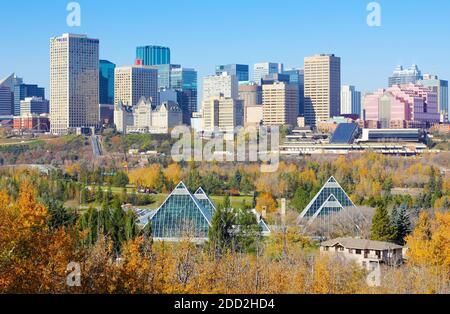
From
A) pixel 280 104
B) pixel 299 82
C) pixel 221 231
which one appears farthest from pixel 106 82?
pixel 221 231

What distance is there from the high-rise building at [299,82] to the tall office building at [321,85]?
521 millimetres

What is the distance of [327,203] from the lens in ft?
84.8

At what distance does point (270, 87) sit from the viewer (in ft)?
236

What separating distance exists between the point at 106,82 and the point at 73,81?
568 inches

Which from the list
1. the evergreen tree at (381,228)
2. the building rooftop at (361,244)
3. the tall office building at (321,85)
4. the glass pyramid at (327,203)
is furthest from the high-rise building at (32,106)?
the building rooftop at (361,244)

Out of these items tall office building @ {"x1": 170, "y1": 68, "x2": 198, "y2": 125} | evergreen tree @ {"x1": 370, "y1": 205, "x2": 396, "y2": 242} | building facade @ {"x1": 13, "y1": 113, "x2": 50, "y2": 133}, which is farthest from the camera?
tall office building @ {"x1": 170, "y1": 68, "x2": 198, "y2": 125}

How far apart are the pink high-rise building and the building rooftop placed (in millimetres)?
42661

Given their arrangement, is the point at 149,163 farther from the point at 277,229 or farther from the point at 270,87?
the point at 270,87

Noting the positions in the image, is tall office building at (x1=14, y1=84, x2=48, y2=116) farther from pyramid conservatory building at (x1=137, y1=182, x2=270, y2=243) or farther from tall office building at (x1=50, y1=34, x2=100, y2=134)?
pyramid conservatory building at (x1=137, y1=182, x2=270, y2=243)

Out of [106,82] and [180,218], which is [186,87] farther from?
[180,218]

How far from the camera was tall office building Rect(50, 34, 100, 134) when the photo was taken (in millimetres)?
69938

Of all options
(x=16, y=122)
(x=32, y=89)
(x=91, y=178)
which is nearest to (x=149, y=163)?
(x=91, y=178)

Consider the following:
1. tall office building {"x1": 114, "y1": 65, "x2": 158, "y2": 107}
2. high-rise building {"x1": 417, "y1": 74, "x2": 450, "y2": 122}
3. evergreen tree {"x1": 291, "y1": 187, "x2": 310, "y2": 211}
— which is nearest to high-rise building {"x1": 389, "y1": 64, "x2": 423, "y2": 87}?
high-rise building {"x1": 417, "y1": 74, "x2": 450, "y2": 122}

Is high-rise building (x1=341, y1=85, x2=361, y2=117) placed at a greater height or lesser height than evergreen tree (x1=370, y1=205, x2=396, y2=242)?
greater
